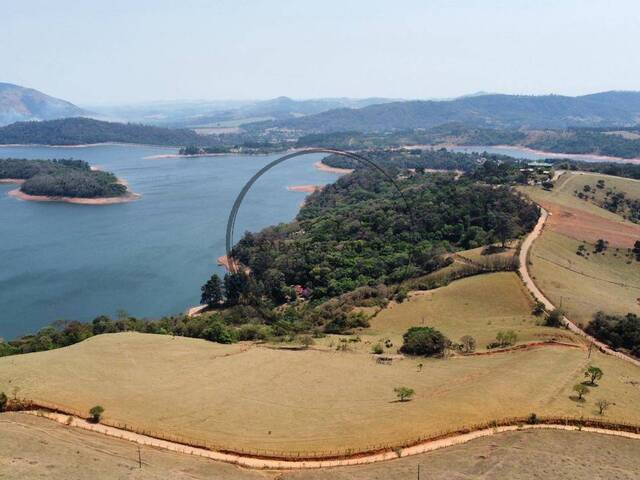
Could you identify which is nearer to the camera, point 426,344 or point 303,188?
point 426,344

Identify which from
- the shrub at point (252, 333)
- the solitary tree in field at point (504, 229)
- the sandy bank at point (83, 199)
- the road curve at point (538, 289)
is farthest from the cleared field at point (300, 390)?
the sandy bank at point (83, 199)

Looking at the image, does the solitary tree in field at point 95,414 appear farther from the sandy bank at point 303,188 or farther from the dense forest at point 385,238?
the sandy bank at point 303,188

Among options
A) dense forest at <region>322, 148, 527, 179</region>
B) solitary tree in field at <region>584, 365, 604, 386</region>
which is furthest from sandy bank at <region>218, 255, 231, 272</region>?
dense forest at <region>322, 148, 527, 179</region>

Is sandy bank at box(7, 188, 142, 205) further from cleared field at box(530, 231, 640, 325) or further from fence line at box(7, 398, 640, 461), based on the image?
fence line at box(7, 398, 640, 461)

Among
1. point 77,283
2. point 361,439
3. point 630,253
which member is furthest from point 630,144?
point 361,439

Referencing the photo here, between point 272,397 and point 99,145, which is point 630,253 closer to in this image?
point 272,397

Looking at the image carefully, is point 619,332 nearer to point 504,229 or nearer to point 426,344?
point 426,344

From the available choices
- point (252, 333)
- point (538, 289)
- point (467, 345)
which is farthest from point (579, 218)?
point (252, 333)
